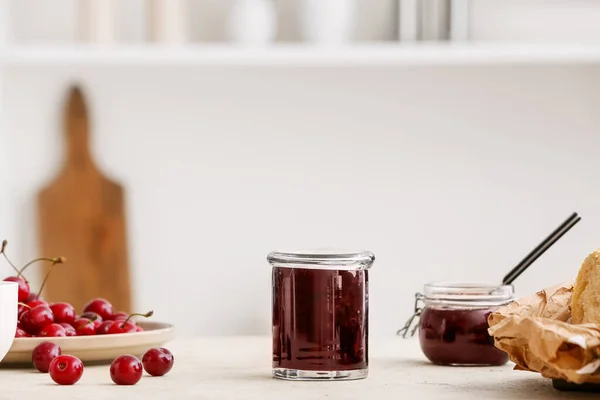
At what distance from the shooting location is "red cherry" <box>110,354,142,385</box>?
1133mm

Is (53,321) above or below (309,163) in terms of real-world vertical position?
below

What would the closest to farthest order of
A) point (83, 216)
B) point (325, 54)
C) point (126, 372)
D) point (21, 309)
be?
point (126, 372)
point (21, 309)
point (325, 54)
point (83, 216)

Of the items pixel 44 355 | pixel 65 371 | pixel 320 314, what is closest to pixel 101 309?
pixel 44 355

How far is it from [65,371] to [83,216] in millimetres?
1424

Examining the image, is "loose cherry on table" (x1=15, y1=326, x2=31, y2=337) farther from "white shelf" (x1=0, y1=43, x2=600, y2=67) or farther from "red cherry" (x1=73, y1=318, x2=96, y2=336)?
"white shelf" (x1=0, y1=43, x2=600, y2=67)

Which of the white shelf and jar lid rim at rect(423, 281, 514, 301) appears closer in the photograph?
jar lid rim at rect(423, 281, 514, 301)

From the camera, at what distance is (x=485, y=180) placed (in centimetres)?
253

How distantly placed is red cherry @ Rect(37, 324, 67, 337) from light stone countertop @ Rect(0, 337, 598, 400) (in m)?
0.06

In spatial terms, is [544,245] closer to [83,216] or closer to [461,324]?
[461,324]

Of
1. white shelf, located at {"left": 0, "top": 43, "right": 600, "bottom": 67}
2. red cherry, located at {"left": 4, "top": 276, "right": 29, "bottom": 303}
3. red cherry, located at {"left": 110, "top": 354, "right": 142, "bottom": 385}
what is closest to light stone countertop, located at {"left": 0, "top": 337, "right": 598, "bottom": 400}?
red cherry, located at {"left": 110, "top": 354, "right": 142, "bottom": 385}

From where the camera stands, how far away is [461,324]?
133 centimetres

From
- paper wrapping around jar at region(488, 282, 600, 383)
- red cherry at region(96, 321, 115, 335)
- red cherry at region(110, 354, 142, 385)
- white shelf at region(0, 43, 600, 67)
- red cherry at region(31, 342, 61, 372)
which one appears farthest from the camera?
white shelf at region(0, 43, 600, 67)

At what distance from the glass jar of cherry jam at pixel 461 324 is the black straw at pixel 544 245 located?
38mm


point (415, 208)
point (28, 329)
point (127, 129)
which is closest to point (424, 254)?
point (415, 208)
